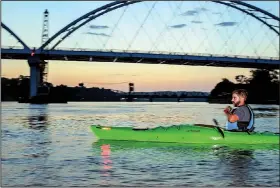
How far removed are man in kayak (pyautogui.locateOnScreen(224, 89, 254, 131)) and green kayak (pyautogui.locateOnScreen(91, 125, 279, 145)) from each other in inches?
13.4

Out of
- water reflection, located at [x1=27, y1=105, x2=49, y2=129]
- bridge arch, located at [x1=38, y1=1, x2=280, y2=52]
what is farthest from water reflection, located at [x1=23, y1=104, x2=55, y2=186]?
bridge arch, located at [x1=38, y1=1, x2=280, y2=52]

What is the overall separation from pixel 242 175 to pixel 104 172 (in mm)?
2965

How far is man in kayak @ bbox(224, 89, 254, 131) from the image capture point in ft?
42.4

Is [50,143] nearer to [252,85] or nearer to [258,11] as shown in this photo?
[258,11]

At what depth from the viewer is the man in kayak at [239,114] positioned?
12.9 meters

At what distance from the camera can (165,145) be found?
53.7ft

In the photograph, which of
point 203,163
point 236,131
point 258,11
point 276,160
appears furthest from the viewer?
point 258,11

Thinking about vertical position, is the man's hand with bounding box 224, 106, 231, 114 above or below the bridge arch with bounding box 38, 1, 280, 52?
below

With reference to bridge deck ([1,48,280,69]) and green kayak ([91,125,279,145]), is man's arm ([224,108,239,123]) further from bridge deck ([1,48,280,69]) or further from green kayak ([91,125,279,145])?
bridge deck ([1,48,280,69])

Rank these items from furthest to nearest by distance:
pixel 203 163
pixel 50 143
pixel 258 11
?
pixel 258 11 < pixel 50 143 < pixel 203 163

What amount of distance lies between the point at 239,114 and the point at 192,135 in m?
2.66

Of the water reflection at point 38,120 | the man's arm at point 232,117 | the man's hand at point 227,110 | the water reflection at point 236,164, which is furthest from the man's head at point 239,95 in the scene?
the water reflection at point 38,120

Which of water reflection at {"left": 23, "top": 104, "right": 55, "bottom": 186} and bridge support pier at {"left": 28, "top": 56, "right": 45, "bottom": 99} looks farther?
bridge support pier at {"left": 28, "top": 56, "right": 45, "bottom": 99}

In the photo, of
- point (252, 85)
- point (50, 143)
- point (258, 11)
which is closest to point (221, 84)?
point (252, 85)
